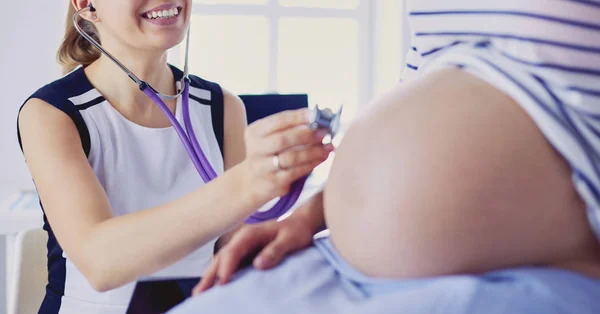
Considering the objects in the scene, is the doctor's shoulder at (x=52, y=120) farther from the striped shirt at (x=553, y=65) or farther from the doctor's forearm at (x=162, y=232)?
the striped shirt at (x=553, y=65)

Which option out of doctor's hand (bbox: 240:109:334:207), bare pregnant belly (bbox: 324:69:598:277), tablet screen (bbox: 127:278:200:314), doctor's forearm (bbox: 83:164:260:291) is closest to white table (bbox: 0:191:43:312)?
doctor's forearm (bbox: 83:164:260:291)

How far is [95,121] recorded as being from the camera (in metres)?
1.07

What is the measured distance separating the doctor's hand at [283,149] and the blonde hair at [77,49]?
2.62 ft

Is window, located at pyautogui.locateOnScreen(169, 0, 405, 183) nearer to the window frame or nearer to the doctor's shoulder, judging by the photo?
the window frame

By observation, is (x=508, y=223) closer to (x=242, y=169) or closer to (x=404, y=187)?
(x=404, y=187)

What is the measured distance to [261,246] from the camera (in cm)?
56

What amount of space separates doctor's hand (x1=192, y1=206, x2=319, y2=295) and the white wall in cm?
214

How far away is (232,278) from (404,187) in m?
0.17

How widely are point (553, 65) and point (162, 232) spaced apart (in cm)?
44

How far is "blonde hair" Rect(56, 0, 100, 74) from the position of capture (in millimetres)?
1224

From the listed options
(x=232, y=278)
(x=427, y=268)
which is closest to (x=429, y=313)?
(x=427, y=268)

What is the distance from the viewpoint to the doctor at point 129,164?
24.4 inches

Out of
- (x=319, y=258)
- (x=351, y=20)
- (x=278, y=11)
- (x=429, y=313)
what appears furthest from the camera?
(x=351, y=20)

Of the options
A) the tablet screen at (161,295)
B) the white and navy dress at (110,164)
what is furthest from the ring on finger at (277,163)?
the white and navy dress at (110,164)
